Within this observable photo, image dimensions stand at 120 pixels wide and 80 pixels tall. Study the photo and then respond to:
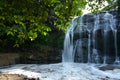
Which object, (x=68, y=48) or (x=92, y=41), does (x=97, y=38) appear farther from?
(x=68, y=48)

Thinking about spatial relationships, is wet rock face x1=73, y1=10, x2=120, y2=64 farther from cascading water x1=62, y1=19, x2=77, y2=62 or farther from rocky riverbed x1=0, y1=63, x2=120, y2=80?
rocky riverbed x1=0, y1=63, x2=120, y2=80

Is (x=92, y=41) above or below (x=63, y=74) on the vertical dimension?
above

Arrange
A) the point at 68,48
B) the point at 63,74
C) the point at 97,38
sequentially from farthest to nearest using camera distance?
the point at 68,48
the point at 97,38
the point at 63,74

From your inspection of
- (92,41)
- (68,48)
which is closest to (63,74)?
(92,41)

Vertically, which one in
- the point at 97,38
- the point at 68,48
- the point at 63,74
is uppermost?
the point at 97,38

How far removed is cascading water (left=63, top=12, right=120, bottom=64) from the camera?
17.3 metres

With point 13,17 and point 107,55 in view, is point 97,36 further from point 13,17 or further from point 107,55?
point 13,17

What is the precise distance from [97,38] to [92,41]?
0.42 metres

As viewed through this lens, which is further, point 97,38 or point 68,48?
point 68,48

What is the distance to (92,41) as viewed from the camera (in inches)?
704

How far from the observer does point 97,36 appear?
58.4 feet

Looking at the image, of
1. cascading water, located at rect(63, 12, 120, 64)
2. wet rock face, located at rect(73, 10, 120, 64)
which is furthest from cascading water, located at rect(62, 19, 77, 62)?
wet rock face, located at rect(73, 10, 120, 64)

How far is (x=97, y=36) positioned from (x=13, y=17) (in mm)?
14511

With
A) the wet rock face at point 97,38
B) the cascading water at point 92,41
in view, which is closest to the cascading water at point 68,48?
the cascading water at point 92,41
